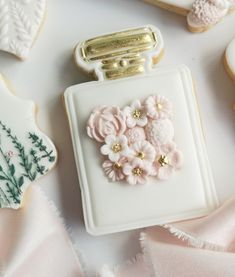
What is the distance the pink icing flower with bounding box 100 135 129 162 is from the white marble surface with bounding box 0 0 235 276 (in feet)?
0.27

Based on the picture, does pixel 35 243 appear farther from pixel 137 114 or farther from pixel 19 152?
pixel 137 114

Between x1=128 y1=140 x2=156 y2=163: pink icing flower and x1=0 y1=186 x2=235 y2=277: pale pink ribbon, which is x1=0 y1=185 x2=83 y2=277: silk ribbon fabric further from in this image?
x1=128 y1=140 x2=156 y2=163: pink icing flower

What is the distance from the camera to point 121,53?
2.90ft

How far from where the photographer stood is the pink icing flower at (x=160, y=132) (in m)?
0.85

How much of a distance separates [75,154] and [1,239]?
0.19m

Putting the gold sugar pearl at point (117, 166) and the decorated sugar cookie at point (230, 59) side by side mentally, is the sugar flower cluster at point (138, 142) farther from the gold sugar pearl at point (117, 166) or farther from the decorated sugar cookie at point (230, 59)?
the decorated sugar cookie at point (230, 59)

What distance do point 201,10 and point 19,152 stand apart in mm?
377

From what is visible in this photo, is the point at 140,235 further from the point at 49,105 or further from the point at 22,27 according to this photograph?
the point at 22,27

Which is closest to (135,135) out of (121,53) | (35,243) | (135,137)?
(135,137)

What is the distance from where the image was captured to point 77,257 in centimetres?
89

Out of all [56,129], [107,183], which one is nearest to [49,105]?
[56,129]

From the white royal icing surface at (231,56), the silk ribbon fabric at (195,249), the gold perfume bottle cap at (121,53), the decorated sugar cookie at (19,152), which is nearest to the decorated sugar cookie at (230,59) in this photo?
the white royal icing surface at (231,56)

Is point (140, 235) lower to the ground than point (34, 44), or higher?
lower

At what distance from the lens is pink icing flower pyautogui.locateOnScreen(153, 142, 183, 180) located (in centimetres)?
85
